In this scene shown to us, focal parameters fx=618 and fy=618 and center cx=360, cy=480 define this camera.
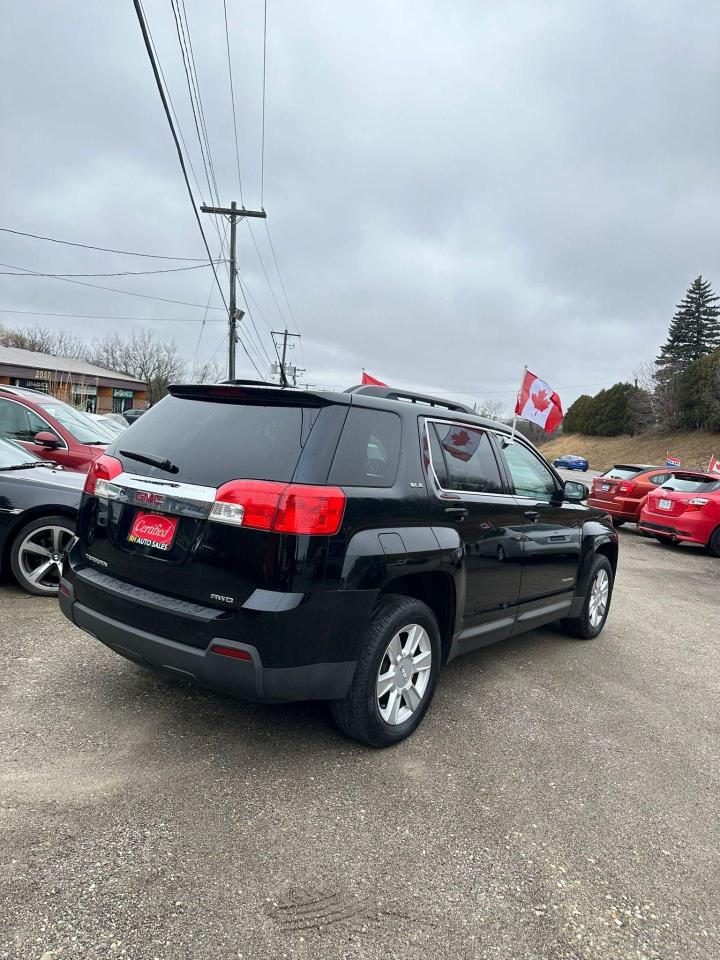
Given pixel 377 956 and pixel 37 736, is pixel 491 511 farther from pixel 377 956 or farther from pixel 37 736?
pixel 37 736

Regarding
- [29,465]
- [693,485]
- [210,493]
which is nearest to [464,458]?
[210,493]

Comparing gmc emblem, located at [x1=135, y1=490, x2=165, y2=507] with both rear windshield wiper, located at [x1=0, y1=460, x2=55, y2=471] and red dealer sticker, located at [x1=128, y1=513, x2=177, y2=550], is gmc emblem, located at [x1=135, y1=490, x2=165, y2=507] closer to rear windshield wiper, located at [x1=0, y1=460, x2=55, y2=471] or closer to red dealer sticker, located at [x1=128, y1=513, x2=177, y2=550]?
red dealer sticker, located at [x1=128, y1=513, x2=177, y2=550]

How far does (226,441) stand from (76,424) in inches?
225

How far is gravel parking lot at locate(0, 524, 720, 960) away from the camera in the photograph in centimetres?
204

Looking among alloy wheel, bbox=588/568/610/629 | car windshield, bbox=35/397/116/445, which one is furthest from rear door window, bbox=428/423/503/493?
car windshield, bbox=35/397/116/445

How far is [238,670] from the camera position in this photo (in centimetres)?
267

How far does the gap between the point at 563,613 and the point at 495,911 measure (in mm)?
3089

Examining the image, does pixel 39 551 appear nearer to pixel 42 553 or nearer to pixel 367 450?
pixel 42 553

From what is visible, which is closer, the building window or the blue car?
the building window

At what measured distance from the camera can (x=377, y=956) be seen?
1.96 m

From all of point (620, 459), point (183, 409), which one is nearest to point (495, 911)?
point (183, 409)

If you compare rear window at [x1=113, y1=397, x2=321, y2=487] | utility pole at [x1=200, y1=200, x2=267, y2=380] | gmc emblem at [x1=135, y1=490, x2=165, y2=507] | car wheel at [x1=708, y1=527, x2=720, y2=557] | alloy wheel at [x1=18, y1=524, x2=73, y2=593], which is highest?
utility pole at [x1=200, y1=200, x2=267, y2=380]

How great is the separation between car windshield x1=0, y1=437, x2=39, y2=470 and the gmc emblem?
3.10 m

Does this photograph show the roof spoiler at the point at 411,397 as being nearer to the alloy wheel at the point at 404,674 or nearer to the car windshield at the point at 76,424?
the alloy wheel at the point at 404,674
